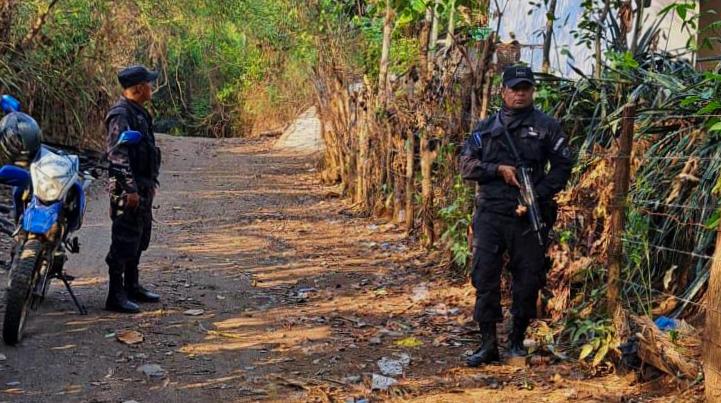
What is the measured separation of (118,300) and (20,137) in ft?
4.77

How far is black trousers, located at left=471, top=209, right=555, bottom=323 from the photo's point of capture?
4.89 metres

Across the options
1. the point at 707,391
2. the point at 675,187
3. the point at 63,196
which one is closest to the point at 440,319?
the point at 675,187

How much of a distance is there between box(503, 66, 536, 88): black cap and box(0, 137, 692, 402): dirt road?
68.8 inches

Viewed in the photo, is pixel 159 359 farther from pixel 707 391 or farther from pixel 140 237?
pixel 707 391

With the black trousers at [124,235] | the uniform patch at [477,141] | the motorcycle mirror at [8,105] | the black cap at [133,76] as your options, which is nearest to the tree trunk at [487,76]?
the uniform patch at [477,141]

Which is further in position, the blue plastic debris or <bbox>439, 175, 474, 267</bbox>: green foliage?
<bbox>439, 175, 474, 267</bbox>: green foliage

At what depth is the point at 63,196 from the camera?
17.4ft

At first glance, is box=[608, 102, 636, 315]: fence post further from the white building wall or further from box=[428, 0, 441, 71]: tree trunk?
the white building wall

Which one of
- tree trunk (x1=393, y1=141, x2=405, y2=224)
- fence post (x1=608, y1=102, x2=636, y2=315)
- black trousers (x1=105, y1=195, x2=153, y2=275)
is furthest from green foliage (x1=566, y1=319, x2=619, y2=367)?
tree trunk (x1=393, y1=141, x2=405, y2=224)

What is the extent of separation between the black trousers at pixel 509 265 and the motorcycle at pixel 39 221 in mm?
2491

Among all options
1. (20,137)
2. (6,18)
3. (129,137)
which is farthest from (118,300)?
(6,18)

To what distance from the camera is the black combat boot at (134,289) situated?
20.7ft

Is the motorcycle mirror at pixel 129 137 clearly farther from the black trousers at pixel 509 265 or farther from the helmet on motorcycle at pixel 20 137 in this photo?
the black trousers at pixel 509 265

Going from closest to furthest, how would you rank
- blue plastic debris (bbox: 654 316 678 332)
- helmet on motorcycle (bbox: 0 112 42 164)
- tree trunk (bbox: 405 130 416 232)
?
blue plastic debris (bbox: 654 316 678 332) → helmet on motorcycle (bbox: 0 112 42 164) → tree trunk (bbox: 405 130 416 232)
